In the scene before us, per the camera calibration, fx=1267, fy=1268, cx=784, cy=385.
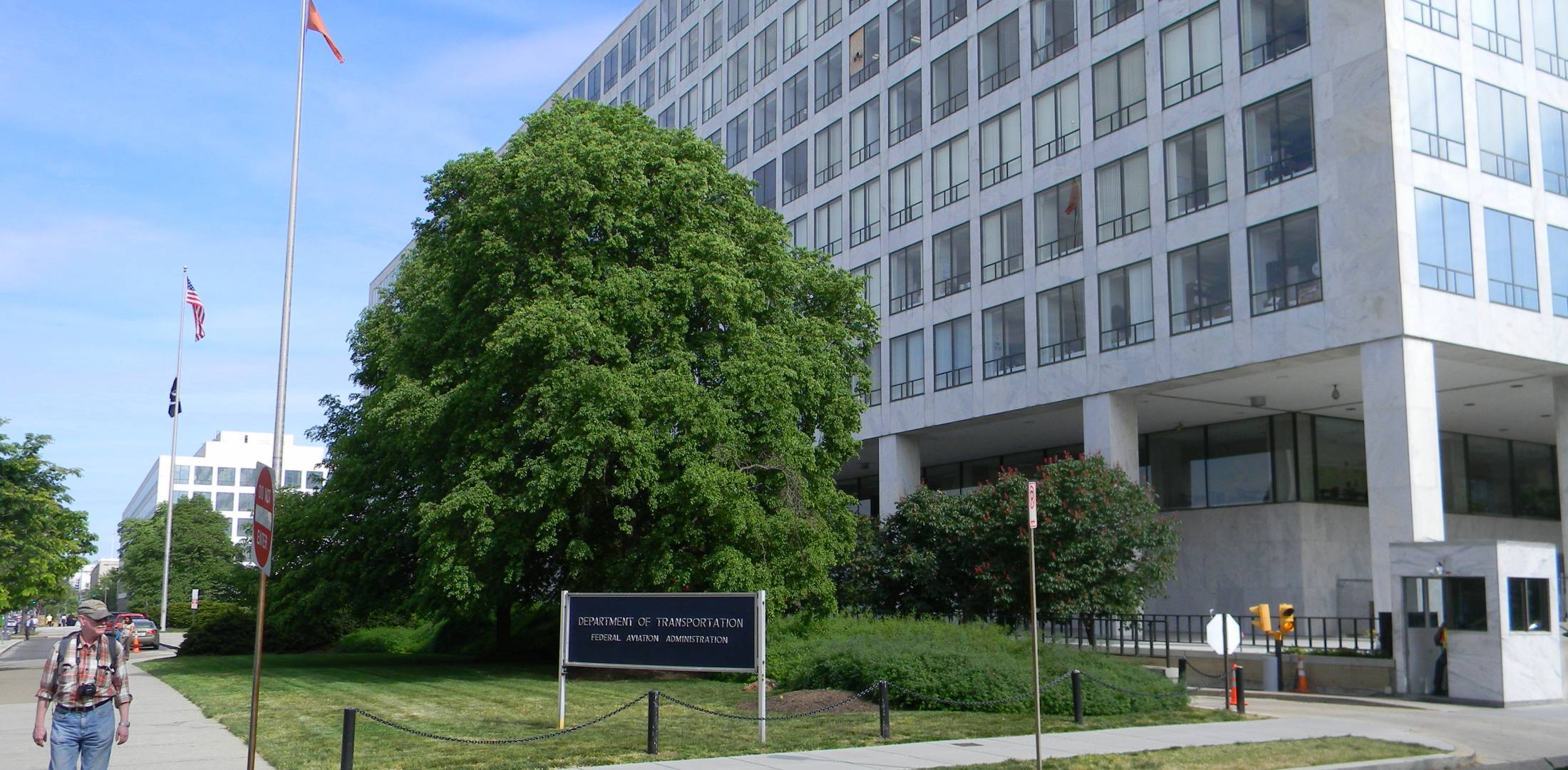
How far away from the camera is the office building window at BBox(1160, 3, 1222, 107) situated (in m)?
34.3

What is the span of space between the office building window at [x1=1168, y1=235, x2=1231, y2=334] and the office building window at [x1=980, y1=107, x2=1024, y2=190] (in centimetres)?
761

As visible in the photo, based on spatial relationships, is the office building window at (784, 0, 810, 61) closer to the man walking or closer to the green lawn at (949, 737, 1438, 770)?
the green lawn at (949, 737, 1438, 770)

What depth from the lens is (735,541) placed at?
26406 millimetres

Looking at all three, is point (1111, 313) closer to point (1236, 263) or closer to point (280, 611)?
point (1236, 263)

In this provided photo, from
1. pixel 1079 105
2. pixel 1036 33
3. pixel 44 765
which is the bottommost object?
pixel 44 765

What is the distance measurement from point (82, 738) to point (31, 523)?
31782mm

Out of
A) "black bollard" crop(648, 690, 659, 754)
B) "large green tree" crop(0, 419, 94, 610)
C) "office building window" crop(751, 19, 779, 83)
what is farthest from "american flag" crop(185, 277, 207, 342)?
"black bollard" crop(648, 690, 659, 754)

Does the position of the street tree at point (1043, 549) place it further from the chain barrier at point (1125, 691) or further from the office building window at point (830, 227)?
the office building window at point (830, 227)

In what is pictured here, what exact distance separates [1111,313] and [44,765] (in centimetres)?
2946

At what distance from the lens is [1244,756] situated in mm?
14469

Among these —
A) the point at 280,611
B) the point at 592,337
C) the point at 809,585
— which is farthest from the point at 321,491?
the point at 809,585

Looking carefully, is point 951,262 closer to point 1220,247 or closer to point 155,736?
point 1220,247

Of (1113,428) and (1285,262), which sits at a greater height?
(1285,262)

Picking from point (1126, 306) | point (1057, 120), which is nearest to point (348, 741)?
point (1126, 306)
